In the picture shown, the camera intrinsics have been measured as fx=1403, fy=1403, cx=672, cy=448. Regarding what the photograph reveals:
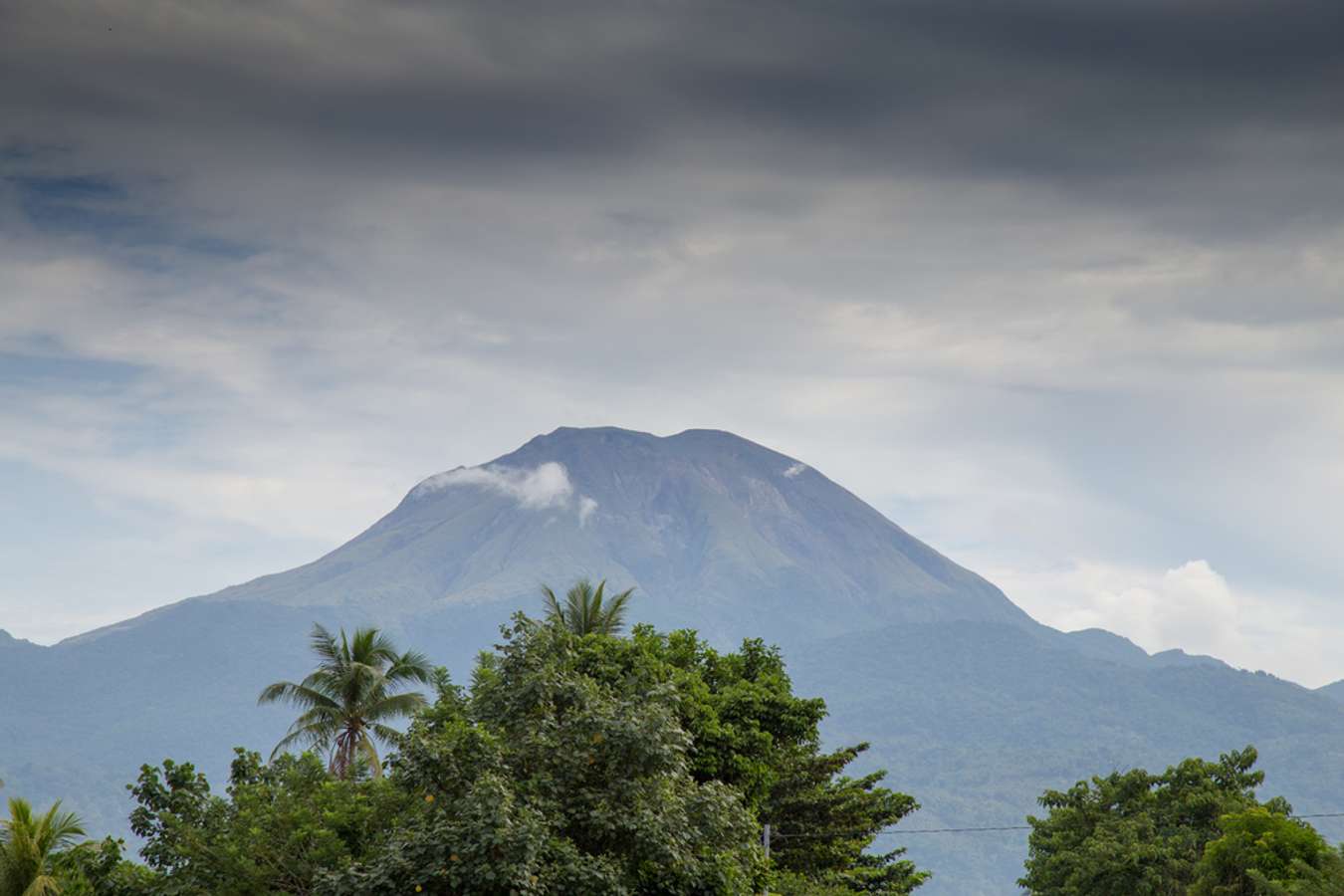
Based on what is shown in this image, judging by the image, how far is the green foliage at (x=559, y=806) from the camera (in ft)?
68.1

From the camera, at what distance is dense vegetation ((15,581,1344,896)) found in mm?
21375

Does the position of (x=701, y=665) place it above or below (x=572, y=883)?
above

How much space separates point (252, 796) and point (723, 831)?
9.45 metres

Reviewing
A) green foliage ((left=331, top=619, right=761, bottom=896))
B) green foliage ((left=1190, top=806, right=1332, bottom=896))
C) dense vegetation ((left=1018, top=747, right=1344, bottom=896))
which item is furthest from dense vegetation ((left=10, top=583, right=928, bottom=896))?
dense vegetation ((left=1018, top=747, right=1344, bottom=896))

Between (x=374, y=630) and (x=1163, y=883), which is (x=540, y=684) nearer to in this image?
(x=374, y=630)

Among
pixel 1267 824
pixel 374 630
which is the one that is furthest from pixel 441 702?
pixel 1267 824

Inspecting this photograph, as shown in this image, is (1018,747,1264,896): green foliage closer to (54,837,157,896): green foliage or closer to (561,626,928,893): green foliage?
(561,626,928,893): green foliage

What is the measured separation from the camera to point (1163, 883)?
47344 millimetres

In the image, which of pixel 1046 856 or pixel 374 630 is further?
pixel 1046 856

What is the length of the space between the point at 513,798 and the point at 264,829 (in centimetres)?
651

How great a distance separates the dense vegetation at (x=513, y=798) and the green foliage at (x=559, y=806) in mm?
36

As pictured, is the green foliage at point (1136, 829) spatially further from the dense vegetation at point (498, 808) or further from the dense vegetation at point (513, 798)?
the dense vegetation at point (498, 808)

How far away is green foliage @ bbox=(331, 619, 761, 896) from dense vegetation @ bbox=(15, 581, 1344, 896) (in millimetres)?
36

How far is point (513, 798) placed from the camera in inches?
841
